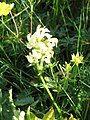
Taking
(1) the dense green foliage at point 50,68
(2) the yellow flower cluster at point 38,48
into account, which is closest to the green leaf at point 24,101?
(1) the dense green foliage at point 50,68

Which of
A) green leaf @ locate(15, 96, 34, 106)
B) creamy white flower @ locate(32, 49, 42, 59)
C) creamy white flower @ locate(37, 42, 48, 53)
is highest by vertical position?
creamy white flower @ locate(37, 42, 48, 53)

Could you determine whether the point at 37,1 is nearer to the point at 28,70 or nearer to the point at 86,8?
the point at 86,8

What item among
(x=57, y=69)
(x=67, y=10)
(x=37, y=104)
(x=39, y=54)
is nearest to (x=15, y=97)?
(x=37, y=104)

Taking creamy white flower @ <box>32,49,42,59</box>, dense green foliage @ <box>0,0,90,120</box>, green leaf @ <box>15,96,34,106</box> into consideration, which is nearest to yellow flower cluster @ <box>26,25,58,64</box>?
creamy white flower @ <box>32,49,42,59</box>

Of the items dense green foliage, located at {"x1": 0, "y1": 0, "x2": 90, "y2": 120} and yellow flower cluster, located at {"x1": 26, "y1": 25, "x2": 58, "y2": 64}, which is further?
dense green foliage, located at {"x1": 0, "y1": 0, "x2": 90, "y2": 120}

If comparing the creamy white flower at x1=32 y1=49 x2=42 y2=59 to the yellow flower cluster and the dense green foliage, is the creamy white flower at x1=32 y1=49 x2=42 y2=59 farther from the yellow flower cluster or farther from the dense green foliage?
the dense green foliage

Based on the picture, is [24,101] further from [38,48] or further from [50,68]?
[38,48]

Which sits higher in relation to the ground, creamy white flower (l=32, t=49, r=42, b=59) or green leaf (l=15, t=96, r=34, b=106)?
creamy white flower (l=32, t=49, r=42, b=59)

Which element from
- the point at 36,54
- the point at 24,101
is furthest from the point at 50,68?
the point at 36,54

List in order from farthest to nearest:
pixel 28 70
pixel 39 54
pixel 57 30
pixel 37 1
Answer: pixel 37 1
pixel 57 30
pixel 28 70
pixel 39 54

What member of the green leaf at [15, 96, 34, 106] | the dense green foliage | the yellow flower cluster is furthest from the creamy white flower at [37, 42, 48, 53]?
the green leaf at [15, 96, 34, 106]
